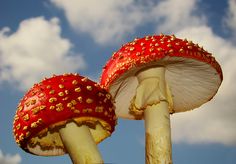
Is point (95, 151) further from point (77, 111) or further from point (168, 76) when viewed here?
point (168, 76)

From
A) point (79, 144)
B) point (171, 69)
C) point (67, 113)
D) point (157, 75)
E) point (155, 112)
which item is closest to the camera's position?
point (67, 113)

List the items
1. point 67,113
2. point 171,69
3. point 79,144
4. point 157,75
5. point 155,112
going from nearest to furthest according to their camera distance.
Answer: point 67,113 < point 79,144 < point 155,112 < point 157,75 < point 171,69

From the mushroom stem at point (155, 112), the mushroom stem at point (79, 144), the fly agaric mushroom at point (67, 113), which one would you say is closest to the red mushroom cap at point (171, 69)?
the mushroom stem at point (155, 112)

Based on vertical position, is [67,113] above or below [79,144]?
above

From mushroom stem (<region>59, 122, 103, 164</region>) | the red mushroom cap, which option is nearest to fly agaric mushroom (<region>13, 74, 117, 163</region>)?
mushroom stem (<region>59, 122, 103, 164</region>)

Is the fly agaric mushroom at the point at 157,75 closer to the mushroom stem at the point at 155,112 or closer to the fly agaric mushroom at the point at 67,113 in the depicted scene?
the mushroom stem at the point at 155,112

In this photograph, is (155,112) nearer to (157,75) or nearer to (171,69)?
(157,75)

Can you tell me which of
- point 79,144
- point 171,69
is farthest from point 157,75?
point 79,144
